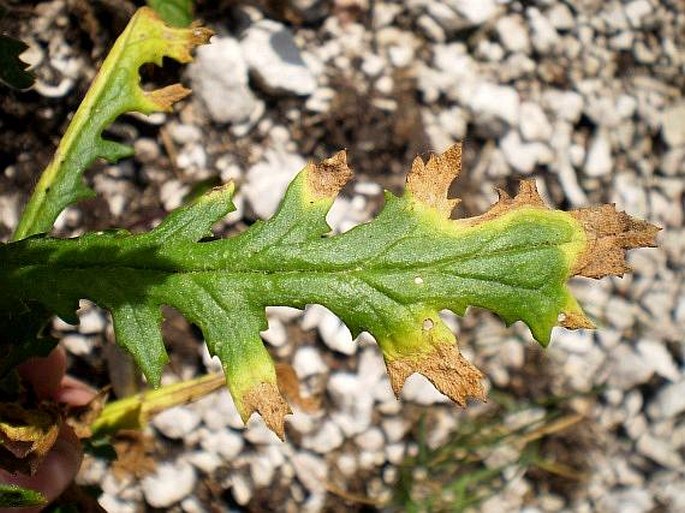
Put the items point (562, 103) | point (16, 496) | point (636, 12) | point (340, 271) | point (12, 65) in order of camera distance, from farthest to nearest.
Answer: point (636, 12) < point (562, 103) < point (12, 65) < point (340, 271) < point (16, 496)

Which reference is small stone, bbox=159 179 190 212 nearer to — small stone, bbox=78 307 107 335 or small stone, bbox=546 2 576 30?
small stone, bbox=78 307 107 335

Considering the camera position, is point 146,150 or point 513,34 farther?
point 513,34

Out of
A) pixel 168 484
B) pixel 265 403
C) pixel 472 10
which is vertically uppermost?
pixel 265 403

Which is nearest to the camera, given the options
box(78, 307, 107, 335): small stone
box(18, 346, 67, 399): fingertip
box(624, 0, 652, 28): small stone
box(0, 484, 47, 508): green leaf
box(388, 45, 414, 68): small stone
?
box(0, 484, 47, 508): green leaf

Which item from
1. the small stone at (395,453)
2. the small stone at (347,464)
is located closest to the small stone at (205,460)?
the small stone at (347,464)

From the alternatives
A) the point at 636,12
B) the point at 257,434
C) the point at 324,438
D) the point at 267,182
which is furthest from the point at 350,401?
the point at 636,12

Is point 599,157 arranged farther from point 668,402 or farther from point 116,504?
point 116,504

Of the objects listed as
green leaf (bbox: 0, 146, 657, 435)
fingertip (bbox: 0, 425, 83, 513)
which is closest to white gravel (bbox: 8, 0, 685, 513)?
fingertip (bbox: 0, 425, 83, 513)

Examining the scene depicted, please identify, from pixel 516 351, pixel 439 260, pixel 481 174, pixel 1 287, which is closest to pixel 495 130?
pixel 481 174
